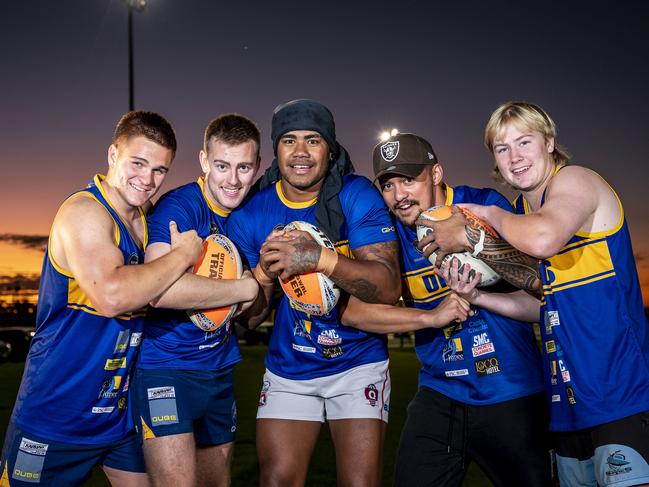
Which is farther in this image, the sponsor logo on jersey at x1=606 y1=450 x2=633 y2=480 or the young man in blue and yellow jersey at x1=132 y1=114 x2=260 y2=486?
the young man in blue and yellow jersey at x1=132 y1=114 x2=260 y2=486

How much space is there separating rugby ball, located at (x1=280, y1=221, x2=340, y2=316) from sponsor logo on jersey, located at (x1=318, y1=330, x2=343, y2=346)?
1.64 ft

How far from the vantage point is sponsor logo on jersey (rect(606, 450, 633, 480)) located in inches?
136

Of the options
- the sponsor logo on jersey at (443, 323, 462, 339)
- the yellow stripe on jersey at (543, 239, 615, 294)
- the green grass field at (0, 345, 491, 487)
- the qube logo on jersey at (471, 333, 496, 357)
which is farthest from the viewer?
the green grass field at (0, 345, 491, 487)

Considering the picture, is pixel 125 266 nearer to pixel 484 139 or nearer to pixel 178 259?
pixel 178 259

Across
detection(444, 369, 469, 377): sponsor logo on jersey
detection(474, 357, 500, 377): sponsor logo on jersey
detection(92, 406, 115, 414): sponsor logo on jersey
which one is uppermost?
detection(474, 357, 500, 377): sponsor logo on jersey

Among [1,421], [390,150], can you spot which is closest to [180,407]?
[390,150]

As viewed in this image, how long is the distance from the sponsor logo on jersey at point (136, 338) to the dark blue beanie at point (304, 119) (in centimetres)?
184

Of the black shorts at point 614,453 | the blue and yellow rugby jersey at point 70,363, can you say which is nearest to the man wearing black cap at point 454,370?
the black shorts at point 614,453

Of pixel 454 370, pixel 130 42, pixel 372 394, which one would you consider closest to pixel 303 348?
pixel 372 394

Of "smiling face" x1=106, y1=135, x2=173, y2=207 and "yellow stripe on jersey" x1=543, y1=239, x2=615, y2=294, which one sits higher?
"smiling face" x1=106, y1=135, x2=173, y2=207

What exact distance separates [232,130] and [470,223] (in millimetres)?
2090

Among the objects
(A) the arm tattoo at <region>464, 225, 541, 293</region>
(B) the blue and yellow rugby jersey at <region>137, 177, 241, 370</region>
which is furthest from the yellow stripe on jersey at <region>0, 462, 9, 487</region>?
(A) the arm tattoo at <region>464, 225, 541, 293</region>

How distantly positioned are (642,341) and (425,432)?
5.66 feet

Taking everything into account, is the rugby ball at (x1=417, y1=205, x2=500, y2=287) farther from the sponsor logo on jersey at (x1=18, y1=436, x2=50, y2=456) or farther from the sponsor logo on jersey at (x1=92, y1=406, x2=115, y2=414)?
the sponsor logo on jersey at (x1=18, y1=436, x2=50, y2=456)
